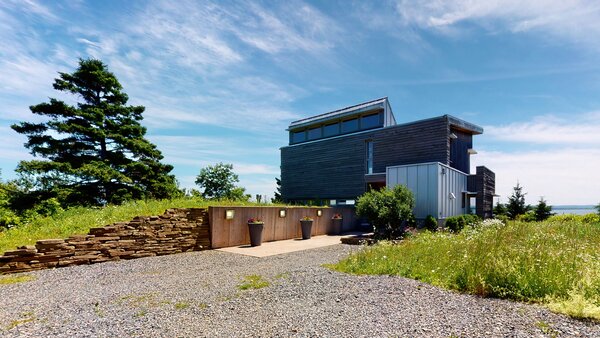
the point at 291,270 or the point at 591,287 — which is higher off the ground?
the point at 591,287

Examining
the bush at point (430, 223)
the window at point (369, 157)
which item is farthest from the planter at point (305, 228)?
the window at point (369, 157)

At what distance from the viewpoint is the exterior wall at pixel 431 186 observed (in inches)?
531

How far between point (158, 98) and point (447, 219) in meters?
12.4

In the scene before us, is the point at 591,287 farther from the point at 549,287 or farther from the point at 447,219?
the point at 447,219

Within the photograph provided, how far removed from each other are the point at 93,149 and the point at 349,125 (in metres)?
14.8

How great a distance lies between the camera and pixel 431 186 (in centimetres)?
1361

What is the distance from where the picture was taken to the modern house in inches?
558

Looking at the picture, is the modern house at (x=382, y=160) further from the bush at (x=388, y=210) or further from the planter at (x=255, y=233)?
the planter at (x=255, y=233)

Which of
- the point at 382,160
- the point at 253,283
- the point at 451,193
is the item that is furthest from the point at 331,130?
the point at 253,283

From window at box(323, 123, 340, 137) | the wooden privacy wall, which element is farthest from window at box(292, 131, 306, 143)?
the wooden privacy wall

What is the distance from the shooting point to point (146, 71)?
858cm

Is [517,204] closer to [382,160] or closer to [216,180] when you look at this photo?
[382,160]

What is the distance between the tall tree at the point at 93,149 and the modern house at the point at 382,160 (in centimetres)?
886

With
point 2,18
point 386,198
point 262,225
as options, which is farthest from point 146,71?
point 386,198
